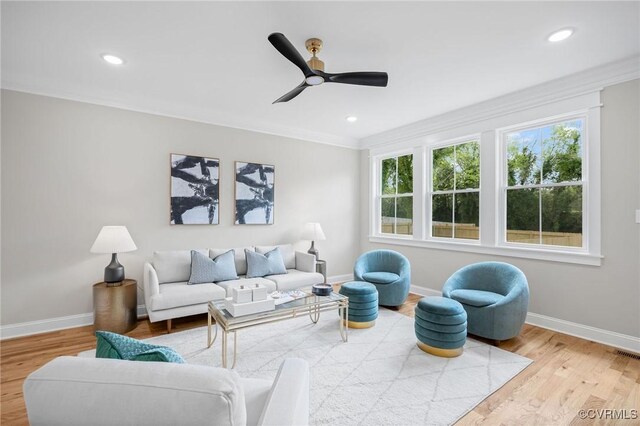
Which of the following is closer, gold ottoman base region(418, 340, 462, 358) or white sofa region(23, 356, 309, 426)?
white sofa region(23, 356, 309, 426)

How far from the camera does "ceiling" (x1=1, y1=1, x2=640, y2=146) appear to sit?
7.13 ft

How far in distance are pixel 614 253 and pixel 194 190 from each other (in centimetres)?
482

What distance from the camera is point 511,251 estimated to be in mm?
3709

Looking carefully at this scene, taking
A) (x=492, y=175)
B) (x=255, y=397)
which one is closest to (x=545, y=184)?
(x=492, y=175)

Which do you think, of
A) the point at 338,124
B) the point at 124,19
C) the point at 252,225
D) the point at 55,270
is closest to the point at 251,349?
the point at 252,225

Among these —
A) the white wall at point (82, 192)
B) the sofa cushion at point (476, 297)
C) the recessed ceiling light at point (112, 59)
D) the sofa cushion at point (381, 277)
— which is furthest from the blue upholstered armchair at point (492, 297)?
the recessed ceiling light at point (112, 59)

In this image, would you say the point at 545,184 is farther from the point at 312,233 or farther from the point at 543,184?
the point at 312,233

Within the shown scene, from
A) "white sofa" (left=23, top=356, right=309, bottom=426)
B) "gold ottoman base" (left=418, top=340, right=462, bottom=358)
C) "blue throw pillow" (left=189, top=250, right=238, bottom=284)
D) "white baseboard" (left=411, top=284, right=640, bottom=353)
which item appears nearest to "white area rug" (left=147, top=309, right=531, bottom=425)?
"gold ottoman base" (left=418, top=340, right=462, bottom=358)

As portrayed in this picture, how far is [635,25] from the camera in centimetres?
233

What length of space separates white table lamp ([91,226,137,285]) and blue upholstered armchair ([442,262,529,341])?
11.6ft

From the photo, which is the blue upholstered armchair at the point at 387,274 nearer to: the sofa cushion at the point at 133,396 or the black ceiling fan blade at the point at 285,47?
the black ceiling fan blade at the point at 285,47

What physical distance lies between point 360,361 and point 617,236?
2.79 m

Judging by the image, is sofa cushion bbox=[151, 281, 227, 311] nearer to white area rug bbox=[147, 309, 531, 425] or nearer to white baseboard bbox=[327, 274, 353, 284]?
white area rug bbox=[147, 309, 531, 425]

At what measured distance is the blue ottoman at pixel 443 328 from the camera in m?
2.66
